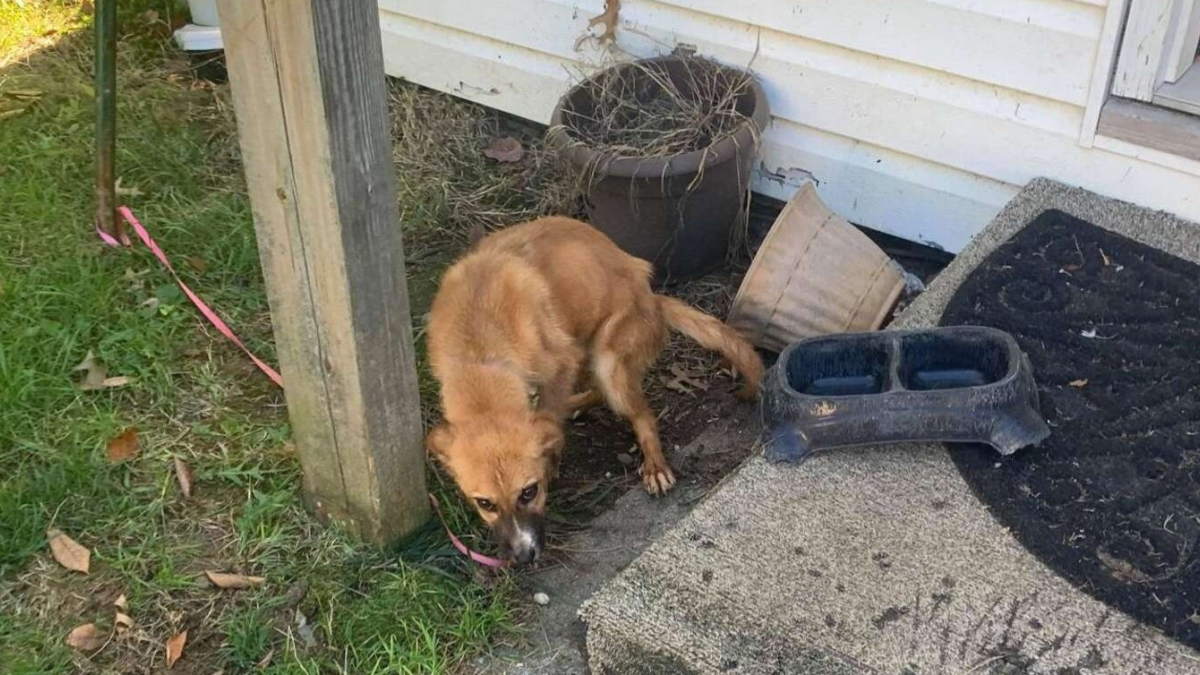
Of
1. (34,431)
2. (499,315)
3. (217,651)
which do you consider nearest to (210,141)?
(34,431)

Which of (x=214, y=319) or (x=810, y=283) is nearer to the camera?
(x=810, y=283)

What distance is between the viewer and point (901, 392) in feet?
10.4

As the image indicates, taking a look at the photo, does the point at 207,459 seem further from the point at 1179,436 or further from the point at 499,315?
the point at 1179,436

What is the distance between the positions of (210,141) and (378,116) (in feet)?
10.1

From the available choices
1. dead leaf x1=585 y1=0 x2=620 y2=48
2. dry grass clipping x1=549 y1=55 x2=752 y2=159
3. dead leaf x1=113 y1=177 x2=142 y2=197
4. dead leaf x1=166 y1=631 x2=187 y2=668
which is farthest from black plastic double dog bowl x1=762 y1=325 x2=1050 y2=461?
dead leaf x1=113 y1=177 x2=142 y2=197

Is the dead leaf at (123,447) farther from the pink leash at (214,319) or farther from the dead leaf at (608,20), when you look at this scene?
the dead leaf at (608,20)

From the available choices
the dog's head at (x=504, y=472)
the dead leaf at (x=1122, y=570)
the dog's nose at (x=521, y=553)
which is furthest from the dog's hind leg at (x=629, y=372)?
the dead leaf at (x=1122, y=570)

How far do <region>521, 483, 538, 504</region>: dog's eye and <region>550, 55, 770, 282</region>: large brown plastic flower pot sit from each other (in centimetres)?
150

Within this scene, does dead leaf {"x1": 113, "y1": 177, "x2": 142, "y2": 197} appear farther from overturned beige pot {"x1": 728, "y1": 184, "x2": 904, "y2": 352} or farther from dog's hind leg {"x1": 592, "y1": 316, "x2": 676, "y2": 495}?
overturned beige pot {"x1": 728, "y1": 184, "x2": 904, "y2": 352}

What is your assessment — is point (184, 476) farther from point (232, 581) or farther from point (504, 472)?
point (504, 472)

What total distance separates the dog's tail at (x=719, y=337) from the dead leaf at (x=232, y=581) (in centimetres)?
159

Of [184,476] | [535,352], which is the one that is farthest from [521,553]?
[184,476]

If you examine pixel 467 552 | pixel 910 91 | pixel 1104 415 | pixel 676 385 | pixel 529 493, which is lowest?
pixel 676 385

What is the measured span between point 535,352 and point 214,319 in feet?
4.36
